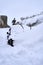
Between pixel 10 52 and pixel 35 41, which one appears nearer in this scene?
pixel 10 52

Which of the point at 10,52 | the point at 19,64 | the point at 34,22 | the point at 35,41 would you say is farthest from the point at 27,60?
the point at 34,22

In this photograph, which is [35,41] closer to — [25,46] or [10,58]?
[25,46]

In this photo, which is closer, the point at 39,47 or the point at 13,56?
the point at 13,56

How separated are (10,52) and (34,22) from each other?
1019 cm

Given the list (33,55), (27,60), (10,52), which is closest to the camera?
(27,60)

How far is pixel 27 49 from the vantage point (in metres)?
5.91

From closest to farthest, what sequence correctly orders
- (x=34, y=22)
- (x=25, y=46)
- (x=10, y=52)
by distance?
(x=10, y=52) < (x=25, y=46) < (x=34, y=22)

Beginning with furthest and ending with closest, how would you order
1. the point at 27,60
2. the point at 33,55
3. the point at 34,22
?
the point at 34,22 < the point at 33,55 < the point at 27,60

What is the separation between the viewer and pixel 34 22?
1548cm

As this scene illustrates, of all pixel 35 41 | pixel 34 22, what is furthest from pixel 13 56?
pixel 34 22

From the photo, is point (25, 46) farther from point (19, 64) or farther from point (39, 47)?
point (19, 64)

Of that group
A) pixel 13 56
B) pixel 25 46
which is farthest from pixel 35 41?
pixel 13 56

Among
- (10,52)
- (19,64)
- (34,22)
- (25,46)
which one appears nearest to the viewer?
(19,64)

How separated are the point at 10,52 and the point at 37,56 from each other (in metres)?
1.20
